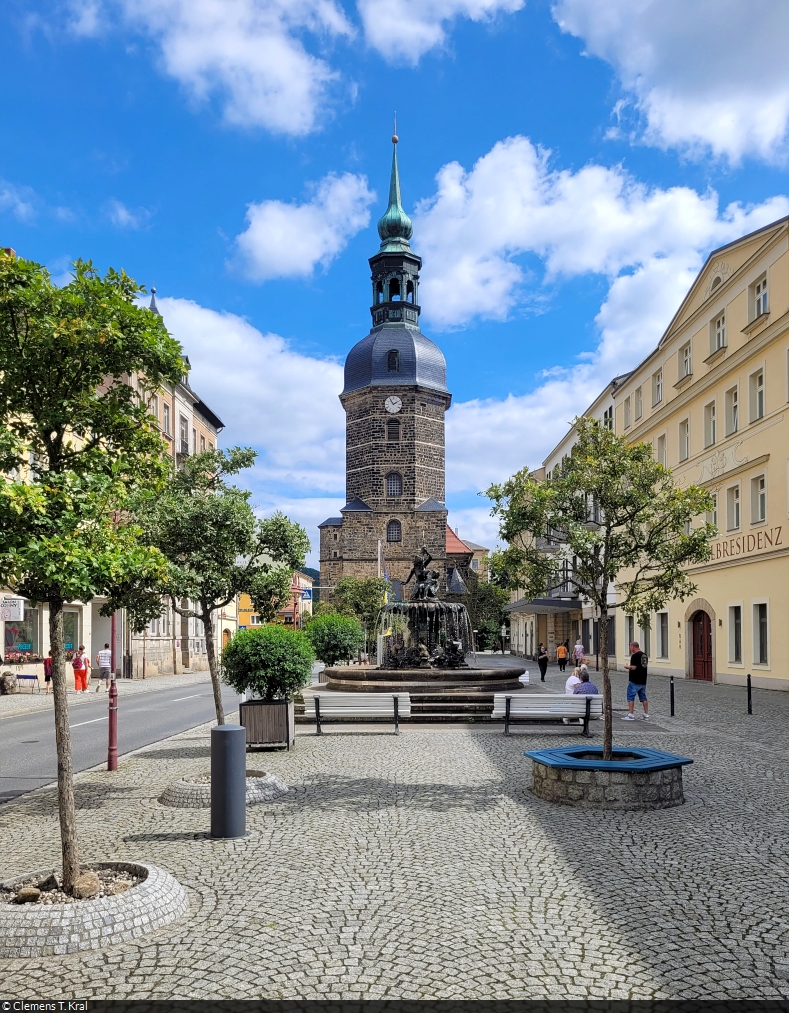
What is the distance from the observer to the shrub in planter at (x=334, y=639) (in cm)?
3553

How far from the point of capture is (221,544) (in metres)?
11.5

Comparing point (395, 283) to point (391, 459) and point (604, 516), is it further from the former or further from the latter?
point (604, 516)

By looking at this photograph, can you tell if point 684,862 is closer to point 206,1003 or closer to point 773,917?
point 773,917

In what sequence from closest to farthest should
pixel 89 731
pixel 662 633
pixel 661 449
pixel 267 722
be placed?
pixel 267 722
pixel 89 731
pixel 662 633
pixel 661 449

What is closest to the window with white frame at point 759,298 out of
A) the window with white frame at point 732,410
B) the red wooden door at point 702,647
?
the window with white frame at point 732,410

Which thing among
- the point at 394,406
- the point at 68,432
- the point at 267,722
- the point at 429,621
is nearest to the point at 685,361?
the point at 429,621

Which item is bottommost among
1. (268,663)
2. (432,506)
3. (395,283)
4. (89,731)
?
(89,731)

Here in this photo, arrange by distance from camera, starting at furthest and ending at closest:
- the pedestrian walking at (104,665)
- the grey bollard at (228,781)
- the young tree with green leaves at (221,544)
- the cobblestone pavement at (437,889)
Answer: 1. the pedestrian walking at (104,665)
2. the young tree with green leaves at (221,544)
3. the grey bollard at (228,781)
4. the cobblestone pavement at (437,889)

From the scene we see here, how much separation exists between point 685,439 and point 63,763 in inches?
1271

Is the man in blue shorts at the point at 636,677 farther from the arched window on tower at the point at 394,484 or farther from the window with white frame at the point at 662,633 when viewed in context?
the arched window on tower at the point at 394,484

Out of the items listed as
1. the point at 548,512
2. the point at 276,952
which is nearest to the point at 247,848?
the point at 276,952

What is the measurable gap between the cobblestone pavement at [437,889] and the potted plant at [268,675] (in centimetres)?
184

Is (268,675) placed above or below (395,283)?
below

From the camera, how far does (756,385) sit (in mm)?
28609
